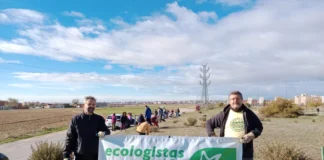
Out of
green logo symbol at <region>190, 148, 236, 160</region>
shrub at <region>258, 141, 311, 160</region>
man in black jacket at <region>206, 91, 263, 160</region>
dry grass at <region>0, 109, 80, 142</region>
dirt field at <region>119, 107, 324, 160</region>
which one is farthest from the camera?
dry grass at <region>0, 109, 80, 142</region>

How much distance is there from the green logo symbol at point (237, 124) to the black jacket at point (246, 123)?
6cm

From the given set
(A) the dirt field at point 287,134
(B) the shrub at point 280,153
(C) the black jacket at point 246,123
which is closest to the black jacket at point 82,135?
(C) the black jacket at point 246,123

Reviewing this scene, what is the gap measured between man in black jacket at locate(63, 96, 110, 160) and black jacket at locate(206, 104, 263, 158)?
1.79 metres

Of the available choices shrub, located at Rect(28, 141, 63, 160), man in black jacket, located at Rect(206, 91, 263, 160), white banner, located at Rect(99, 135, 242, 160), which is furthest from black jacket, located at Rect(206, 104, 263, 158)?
shrub, located at Rect(28, 141, 63, 160)

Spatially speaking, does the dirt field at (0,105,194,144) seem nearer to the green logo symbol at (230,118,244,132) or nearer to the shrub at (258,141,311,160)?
the shrub at (258,141,311,160)

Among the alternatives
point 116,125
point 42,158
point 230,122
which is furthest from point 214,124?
point 116,125

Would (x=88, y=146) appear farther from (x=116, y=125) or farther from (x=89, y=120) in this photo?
(x=116, y=125)

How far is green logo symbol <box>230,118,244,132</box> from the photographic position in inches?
187

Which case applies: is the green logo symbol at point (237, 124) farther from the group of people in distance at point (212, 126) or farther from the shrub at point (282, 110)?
the shrub at point (282, 110)

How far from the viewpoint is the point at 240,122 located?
4.75 meters

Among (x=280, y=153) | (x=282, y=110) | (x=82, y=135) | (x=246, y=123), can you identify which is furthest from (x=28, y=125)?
(x=246, y=123)

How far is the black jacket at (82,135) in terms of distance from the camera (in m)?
4.91

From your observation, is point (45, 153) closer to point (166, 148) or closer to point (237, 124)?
point (166, 148)

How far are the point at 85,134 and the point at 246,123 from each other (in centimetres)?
248
